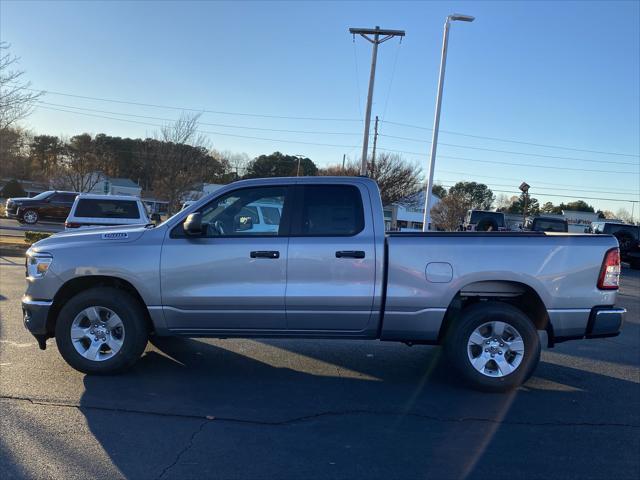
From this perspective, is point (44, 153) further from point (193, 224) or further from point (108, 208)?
point (193, 224)

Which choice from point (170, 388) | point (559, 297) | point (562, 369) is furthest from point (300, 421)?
point (562, 369)

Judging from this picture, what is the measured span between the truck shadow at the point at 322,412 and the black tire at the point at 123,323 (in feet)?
0.55

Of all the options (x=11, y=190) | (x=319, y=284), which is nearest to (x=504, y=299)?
(x=319, y=284)

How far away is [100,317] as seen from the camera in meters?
5.17

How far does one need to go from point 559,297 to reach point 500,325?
63 cm

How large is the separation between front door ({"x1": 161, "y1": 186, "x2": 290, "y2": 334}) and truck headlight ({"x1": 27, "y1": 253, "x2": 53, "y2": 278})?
1163 mm

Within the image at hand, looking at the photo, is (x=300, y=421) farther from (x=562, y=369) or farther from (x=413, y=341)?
(x=562, y=369)

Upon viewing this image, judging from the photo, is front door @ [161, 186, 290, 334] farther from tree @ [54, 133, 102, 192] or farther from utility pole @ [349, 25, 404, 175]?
tree @ [54, 133, 102, 192]

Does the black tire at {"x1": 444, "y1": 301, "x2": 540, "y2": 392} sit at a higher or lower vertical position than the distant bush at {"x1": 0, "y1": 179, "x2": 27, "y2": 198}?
lower

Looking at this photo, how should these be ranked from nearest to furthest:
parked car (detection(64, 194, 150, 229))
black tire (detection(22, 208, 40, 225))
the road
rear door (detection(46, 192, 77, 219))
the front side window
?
the road
the front side window
parked car (detection(64, 194, 150, 229))
black tire (detection(22, 208, 40, 225))
rear door (detection(46, 192, 77, 219))

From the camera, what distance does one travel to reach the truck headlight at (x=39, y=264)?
5082 millimetres

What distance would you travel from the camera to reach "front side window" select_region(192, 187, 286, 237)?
16.9ft

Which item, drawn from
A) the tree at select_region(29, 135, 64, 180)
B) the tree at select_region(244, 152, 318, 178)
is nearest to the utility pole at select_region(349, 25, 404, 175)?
the tree at select_region(244, 152, 318, 178)

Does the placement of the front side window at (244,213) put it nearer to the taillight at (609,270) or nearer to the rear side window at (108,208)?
the taillight at (609,270)
